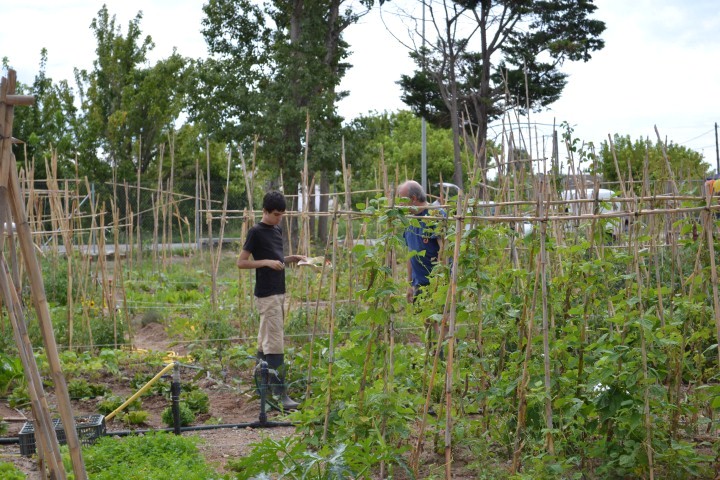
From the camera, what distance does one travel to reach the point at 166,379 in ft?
21.0

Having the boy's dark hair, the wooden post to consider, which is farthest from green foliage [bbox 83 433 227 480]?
the boy's dark hair

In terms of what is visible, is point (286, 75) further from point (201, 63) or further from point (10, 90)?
point (10, 90)

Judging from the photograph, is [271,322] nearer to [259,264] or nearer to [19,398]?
[259,264]

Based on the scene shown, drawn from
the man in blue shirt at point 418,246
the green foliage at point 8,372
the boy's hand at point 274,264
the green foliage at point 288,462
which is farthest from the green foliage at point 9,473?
the man in blue shirt at point 418,246

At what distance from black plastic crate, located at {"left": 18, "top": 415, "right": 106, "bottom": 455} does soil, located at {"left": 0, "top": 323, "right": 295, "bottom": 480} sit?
0.24 ft

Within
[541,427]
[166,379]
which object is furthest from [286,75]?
[541,427]

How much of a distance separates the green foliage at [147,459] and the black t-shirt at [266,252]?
5.69 ft

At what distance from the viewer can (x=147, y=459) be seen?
13.2ft

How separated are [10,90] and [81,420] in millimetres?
3103

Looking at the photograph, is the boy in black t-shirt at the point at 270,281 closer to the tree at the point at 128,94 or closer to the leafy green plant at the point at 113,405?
the leafy green plant at the point at 113,405

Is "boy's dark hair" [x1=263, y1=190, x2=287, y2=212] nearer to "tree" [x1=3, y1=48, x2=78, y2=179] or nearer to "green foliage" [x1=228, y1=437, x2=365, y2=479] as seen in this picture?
"green foliage" [x1=228, y1=437, x2=365, y2=479]

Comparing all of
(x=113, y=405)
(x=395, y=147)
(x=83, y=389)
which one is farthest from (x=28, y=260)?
(x=395, y=147)

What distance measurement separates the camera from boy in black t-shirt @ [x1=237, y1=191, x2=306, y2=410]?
233 inches

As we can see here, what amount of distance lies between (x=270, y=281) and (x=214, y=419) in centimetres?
106
